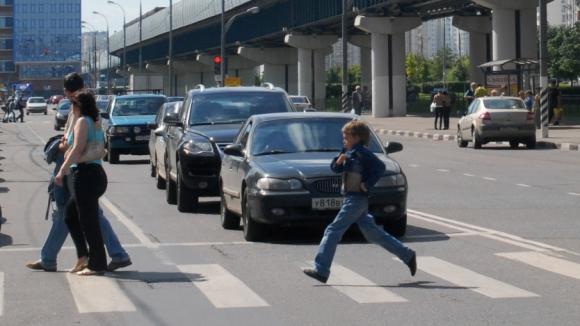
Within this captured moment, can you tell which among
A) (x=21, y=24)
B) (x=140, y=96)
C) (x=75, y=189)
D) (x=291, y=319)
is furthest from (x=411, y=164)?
(x=21, y=24)

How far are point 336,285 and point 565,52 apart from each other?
335 ft

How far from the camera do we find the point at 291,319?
902 centimetres

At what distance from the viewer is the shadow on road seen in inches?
439

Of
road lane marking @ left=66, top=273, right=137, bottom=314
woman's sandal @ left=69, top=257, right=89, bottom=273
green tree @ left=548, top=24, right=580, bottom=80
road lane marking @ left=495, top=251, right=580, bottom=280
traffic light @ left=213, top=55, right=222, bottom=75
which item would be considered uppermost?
green tree @ left=548, top=24, right=580, bottom=80

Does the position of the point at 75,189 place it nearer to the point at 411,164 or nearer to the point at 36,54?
the point at 411,164

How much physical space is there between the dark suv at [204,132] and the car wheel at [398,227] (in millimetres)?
4222

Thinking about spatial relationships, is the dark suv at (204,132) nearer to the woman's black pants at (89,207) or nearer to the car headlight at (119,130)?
the woman's black pants at (89,207)

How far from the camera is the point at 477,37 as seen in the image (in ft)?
252

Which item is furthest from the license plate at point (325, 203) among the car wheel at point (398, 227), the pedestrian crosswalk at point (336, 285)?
the pedestrian crosswalk at point (336, 285)

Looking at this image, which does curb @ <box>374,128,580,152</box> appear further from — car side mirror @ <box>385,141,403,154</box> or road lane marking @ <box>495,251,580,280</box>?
road lane marking @ <box>495,251,580,280</box>

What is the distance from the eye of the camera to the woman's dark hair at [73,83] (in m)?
11.6

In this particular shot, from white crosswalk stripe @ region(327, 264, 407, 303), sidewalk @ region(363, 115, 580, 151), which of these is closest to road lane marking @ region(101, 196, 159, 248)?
Answer: white crosswalk stripe @ region(327, 264, 407, 303)

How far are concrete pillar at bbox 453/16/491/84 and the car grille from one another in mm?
60242

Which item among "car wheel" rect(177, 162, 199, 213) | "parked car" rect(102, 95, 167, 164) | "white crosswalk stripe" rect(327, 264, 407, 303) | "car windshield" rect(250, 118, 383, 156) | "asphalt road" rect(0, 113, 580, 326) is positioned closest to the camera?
"asphalt road" rect(0, 113, 580, 326)
